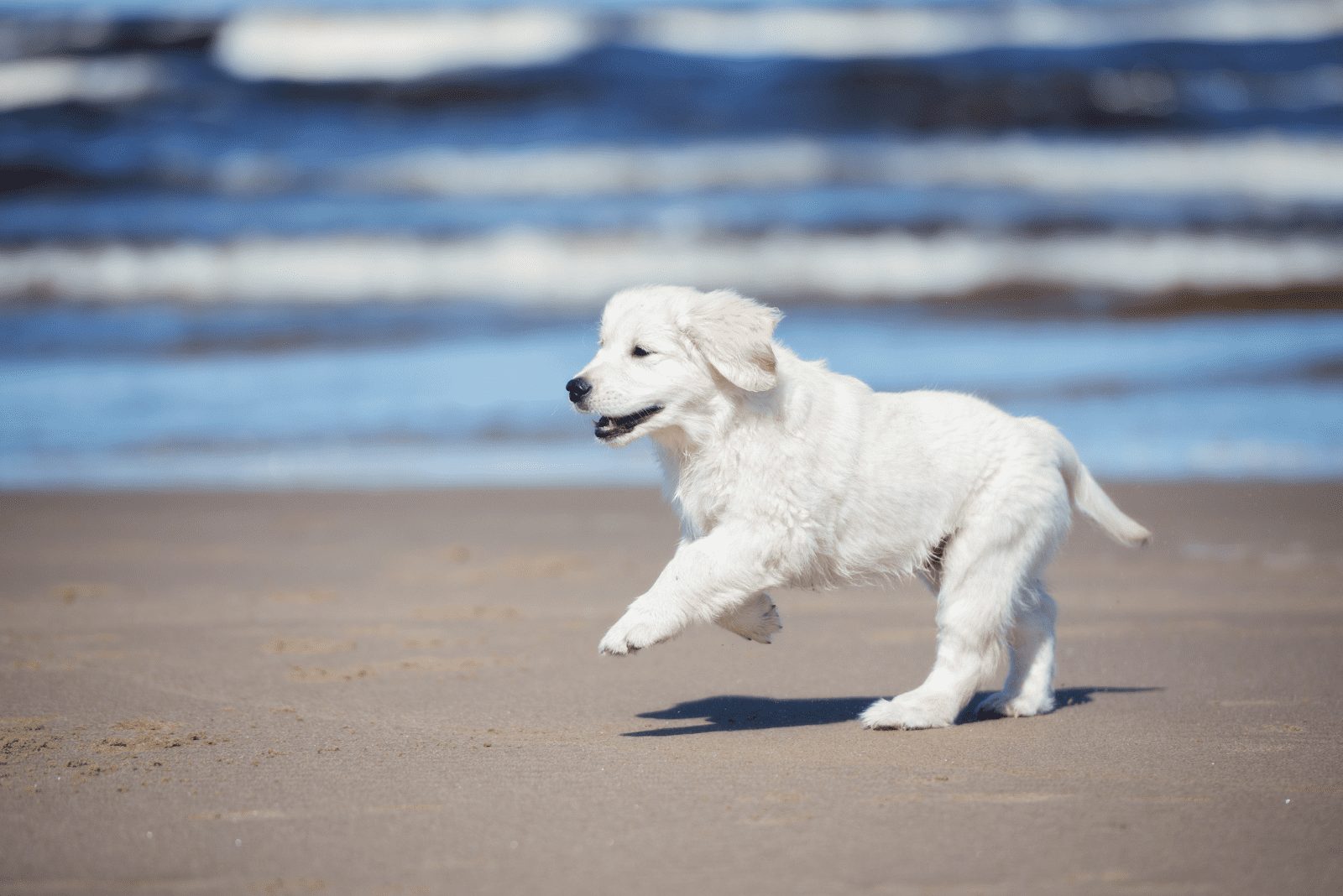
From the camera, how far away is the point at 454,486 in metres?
10.8

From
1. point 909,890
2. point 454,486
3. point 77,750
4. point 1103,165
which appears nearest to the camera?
point 909,890

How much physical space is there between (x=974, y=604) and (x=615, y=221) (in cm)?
1880

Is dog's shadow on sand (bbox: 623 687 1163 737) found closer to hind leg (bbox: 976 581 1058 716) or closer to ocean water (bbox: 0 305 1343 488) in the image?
hind leg (bbox: 976 581 1058 716)

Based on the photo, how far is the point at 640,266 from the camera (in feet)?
70.2

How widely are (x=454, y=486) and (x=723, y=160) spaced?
15.4m

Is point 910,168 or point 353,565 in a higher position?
point 910,168

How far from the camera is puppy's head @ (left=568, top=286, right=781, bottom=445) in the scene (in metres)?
4.47

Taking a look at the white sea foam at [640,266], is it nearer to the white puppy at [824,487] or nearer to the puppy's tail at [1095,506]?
the puppy's tail at [1095,506]

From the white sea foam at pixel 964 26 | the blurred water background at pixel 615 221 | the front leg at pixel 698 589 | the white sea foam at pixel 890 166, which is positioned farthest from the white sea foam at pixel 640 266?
the front leg at pixel 698 589

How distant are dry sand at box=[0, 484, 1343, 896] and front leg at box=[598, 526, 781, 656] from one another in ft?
1.17

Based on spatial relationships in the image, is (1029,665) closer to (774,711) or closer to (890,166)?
(774,711)

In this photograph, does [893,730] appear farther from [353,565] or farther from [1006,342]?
[1006,342]

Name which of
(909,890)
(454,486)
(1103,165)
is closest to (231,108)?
(1103,165)

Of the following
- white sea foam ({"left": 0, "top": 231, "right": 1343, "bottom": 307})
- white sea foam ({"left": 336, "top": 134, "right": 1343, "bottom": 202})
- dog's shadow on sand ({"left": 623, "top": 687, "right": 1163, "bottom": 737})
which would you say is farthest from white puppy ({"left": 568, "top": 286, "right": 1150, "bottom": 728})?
white sea foam ({"left": 336, "top": 134, "right": 1343, "bottom": 202})
